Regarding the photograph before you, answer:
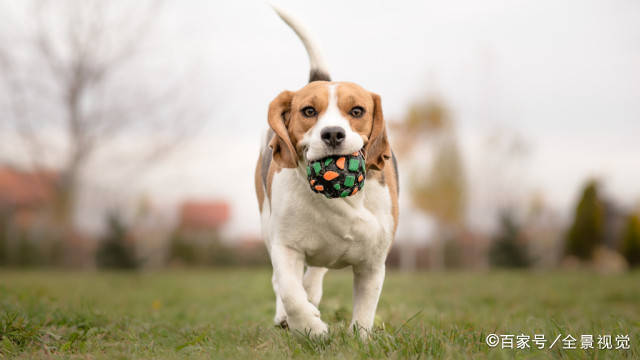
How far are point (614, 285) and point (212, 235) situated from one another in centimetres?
1491

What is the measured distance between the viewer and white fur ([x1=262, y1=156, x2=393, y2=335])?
11.0 feet

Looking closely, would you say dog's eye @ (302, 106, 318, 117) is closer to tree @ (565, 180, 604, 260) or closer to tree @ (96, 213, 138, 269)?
tree @ (96, 213, 138, 269)

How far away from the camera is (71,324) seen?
4.33 metres

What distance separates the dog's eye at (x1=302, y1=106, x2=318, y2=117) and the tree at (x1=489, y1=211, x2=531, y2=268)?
1742 cm

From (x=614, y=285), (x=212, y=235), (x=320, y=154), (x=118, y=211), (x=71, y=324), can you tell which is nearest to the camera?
(x=320, y=154)

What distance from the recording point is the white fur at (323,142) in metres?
3.02

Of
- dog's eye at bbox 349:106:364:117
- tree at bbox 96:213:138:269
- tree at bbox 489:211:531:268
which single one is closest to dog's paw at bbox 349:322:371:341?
dog's eye at bbox 349:106:364:117

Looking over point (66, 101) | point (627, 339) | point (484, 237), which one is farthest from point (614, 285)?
point (66, 101)

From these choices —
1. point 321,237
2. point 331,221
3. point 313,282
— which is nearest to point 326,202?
point 331,221

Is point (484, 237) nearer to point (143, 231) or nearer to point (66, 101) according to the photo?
point (143, 231)

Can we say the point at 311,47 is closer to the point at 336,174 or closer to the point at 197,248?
the point at 336,174

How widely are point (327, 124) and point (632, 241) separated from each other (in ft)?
68.0

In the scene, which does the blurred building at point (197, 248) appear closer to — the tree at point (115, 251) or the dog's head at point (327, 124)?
the tree at point (115, 251)

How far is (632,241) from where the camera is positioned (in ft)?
66.4
